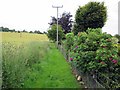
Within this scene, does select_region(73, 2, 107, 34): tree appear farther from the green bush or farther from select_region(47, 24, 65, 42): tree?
select_region(47, 24, 65, 42): tree

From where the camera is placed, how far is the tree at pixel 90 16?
61.0 feet

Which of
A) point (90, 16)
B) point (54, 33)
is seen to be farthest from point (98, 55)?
point (54, 33)

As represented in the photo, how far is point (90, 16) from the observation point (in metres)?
18.6

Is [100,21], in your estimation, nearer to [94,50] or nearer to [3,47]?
[94,50]

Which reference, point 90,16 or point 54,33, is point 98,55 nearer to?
point 90,16

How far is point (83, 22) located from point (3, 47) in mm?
11245

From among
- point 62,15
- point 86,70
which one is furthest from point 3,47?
point 62,15

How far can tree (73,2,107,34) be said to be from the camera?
18594mm

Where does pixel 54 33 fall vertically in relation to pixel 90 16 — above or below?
below

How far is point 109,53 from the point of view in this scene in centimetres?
803

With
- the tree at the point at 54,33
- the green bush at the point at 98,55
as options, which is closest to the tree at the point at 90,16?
the green bush at the point at 98,55

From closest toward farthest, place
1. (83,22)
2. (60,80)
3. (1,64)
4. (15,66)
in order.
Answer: (1,64)
(15,66)
(60,80)
(83,22)

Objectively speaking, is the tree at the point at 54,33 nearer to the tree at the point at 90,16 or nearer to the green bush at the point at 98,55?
the tree at the point at 90,16

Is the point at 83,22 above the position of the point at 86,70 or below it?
above
